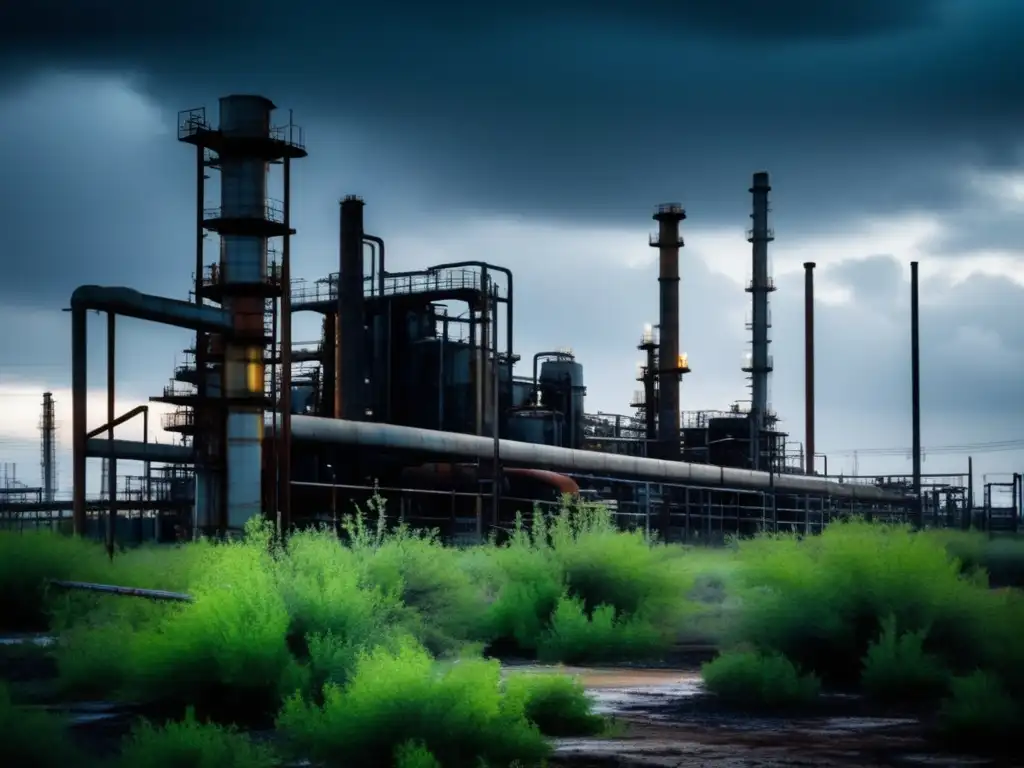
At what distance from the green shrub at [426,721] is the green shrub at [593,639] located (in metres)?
7.46

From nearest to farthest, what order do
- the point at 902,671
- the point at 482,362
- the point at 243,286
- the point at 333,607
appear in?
the point at 333,607
the point at 902,671
the point at 243,286
the point at 482,362

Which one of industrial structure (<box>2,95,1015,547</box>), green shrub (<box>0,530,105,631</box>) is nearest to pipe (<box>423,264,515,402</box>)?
industrial structure (<box>2,95,1015,547</box>)

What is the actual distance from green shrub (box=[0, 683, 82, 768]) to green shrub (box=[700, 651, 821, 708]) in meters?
6.46

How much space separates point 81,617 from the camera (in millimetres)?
16547

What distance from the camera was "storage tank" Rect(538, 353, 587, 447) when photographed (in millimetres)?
54125

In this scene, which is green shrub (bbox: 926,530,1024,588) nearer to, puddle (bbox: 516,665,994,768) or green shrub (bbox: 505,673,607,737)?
puddle (bbox: 516,665,994,768)

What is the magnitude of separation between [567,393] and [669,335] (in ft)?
20.8

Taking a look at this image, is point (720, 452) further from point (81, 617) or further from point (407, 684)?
point (407, 684)

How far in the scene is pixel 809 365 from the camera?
69.7 m

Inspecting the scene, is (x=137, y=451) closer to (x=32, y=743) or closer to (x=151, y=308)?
(x=151, y=308)

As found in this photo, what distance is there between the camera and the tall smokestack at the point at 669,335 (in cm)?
5850

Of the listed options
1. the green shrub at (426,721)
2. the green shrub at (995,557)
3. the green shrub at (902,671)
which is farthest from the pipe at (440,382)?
the green shrub at (426,721)

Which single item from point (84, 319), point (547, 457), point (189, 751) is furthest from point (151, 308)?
point (189, 751)

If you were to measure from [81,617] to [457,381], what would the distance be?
30.2 m
